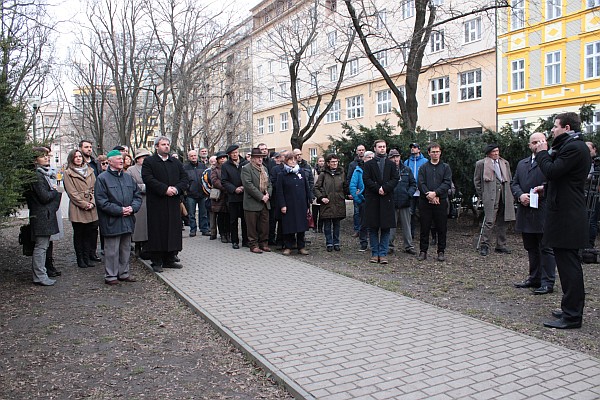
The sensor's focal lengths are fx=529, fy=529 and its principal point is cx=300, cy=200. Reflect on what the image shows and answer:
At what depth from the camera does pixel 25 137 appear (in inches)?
310

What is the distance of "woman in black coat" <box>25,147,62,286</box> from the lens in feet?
25.1

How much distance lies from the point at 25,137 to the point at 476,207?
999 cm

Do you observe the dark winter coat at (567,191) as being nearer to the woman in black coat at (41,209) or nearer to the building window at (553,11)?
the woman in black coat at (41,209)

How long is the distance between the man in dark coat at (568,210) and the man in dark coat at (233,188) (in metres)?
6.84

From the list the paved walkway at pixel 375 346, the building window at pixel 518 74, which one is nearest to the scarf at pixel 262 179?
the paved walkway at pixel 375 346

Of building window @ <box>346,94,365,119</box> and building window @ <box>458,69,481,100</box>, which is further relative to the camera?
building window @ <box>346,94,365,119</box>

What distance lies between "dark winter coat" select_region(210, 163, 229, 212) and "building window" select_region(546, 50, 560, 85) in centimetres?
2532

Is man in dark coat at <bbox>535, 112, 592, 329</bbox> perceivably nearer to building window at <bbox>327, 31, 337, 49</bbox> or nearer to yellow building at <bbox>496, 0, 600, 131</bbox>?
building window at <bbox>327, 31, 337, 49</bbox>

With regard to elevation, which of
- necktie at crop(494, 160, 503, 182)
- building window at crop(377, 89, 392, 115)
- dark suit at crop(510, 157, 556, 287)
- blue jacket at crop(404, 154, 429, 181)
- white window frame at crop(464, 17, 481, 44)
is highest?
white window frame at crop(464, 17, 481, 44)

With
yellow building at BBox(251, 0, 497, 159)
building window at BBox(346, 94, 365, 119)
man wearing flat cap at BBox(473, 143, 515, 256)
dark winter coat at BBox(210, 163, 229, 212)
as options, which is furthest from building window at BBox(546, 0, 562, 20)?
dark winter coat at BBox(210, 163, 229, 212)

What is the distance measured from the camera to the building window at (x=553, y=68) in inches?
1193

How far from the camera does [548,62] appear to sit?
101ft

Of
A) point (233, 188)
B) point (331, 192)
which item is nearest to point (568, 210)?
point (331, 192)

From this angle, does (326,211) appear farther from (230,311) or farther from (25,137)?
(25,137)
